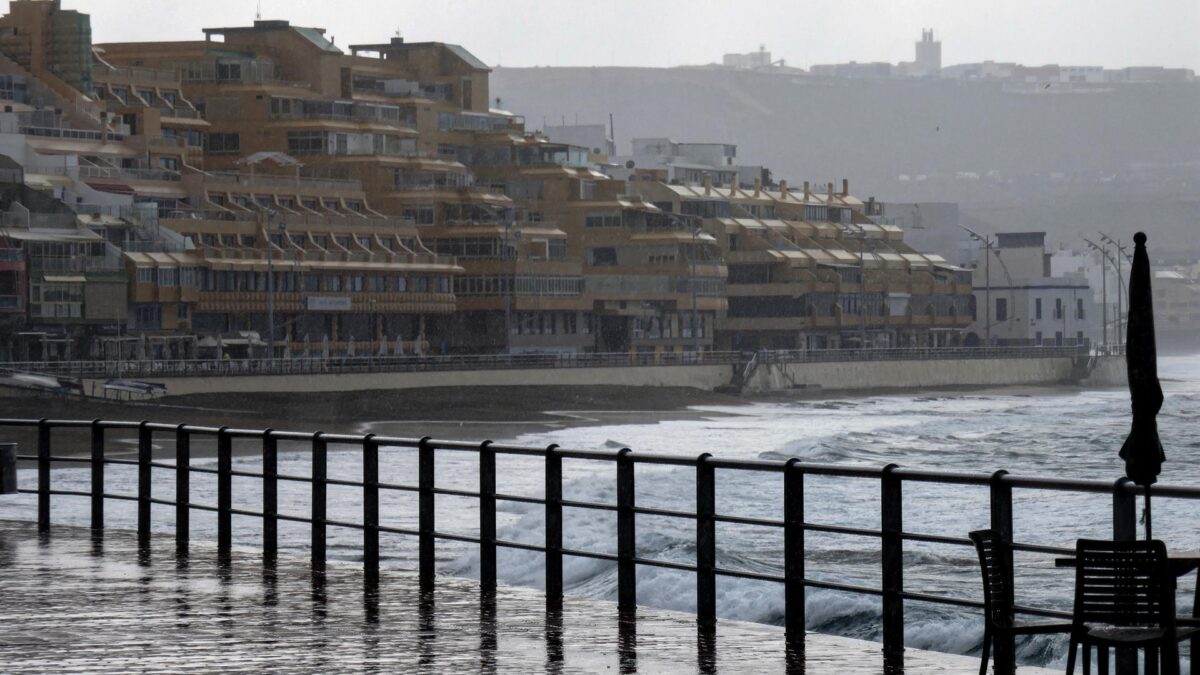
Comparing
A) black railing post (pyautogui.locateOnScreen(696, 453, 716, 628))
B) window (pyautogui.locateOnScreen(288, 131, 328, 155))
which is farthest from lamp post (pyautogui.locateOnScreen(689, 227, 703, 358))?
black railing post (pyautogui.locateOnScreen(696, 453, 716, 628))

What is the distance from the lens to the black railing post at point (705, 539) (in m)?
12.8

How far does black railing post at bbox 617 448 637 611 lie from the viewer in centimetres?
1338

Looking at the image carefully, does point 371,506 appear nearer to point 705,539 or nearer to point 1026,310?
point 705,539

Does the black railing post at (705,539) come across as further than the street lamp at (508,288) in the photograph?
No

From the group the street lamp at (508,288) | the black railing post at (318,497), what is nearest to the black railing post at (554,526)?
the black railing post at (318,497)

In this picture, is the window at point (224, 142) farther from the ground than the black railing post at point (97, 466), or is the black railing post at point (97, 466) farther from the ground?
the window at point (224, 142)

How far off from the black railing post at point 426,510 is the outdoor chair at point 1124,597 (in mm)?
6733

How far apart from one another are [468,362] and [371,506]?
8969 cm

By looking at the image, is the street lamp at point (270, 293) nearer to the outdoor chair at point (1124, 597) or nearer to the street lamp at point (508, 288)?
the street lamp at point (508, 288)

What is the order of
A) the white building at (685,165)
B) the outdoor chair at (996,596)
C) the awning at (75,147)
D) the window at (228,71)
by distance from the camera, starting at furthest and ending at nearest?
the white building at (685,165), the window at (228,71), the awning at (75,147), the outdoor chair at (996,596)

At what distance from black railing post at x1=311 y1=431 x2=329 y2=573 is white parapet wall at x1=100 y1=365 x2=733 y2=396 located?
7330 cm

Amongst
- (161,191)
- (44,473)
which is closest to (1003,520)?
(44,473)

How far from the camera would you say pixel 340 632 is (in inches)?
502

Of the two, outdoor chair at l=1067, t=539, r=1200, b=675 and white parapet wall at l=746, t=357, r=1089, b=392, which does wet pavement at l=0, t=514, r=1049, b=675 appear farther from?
white parapet wall at l=746, t=357, r=1089, b=392
